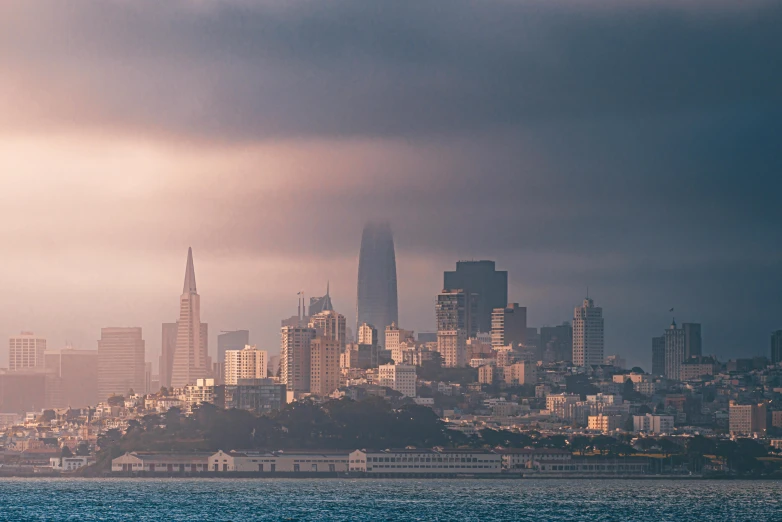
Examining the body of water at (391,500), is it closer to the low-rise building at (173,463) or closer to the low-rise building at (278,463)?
the low-rise building at (278,463)

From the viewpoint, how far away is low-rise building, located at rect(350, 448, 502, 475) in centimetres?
19238

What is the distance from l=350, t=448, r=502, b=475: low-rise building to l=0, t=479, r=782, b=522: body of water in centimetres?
1144

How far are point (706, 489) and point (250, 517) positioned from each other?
208ft

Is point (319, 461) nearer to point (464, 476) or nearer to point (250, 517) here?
point (464, 476)

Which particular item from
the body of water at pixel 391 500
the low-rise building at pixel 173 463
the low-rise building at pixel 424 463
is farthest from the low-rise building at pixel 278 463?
the body of water at pixel 391 500

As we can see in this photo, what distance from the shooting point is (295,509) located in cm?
11338

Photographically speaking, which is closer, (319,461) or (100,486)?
(100,486)

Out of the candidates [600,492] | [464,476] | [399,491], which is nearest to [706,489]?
[600,492]

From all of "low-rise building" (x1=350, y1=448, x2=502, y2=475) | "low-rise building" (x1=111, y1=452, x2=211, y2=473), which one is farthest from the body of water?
"low-rise building" (x1=111, y1=452, x2=211, y2=473)

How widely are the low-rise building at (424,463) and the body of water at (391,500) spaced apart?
11440 mm

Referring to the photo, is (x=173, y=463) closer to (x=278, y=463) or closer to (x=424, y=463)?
(x=278, y=463)

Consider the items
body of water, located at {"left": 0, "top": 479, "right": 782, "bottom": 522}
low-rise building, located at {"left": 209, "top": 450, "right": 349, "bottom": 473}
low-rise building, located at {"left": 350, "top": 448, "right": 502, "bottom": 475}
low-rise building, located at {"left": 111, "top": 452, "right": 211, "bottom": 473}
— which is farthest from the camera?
low-rise building, located at {"left": 111, "top": 452, "right": 211, "bottom": 473}

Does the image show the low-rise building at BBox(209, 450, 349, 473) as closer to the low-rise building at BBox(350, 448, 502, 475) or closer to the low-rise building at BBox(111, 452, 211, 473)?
the low-rise building at BBox(111, 452, 211, 473)

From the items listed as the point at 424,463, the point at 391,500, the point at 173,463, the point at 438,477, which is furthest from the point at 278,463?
the point at 391,500
